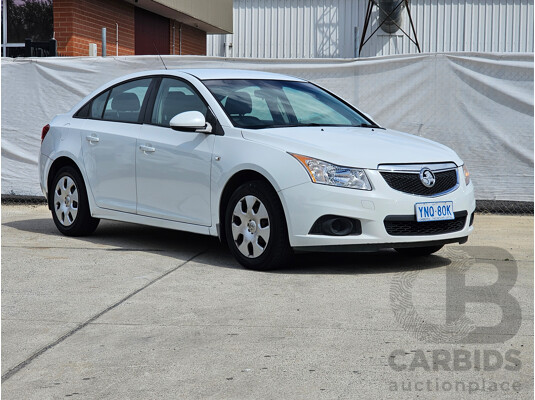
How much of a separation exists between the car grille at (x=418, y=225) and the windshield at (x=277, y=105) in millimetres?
1333

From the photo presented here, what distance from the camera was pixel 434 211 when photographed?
698 centimetres

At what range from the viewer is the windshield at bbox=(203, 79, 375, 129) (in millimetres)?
7656

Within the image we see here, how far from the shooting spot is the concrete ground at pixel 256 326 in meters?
4.23

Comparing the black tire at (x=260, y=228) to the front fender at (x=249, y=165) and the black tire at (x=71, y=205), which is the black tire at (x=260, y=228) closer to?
the front fender at (x=249, y=165)

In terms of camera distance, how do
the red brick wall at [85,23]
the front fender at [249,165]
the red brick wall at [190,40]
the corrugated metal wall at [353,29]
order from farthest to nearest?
1. the corrugated metal wall at [353,29]
2. the red brick wall at [190,40]
3. the red brick wall at [85,23]
4. the front fender at [249,165]

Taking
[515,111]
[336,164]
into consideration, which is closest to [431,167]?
[336,164]

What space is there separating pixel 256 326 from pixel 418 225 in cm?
211

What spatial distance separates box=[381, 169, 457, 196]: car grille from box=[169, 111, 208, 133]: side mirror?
1.57 meters

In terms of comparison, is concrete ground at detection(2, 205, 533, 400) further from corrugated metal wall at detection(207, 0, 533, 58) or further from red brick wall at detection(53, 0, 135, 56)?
corrugated metal wall at detection(207, 0, 533, 58)

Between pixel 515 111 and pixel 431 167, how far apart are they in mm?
4210

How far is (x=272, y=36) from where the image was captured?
90.7 feet

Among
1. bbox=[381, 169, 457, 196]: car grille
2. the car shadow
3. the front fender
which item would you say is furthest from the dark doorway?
bbox=[381, 169, 457, 196]: car grille

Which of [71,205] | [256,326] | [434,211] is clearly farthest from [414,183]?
[71,205]

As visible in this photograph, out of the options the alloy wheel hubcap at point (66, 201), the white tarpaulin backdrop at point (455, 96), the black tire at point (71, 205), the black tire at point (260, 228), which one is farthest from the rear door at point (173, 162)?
the white tarpaulin backdrop at point (455, 96)
